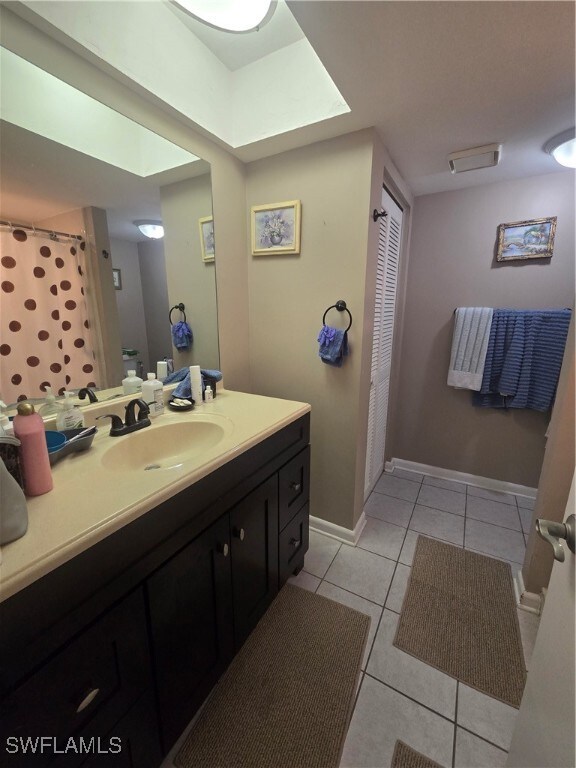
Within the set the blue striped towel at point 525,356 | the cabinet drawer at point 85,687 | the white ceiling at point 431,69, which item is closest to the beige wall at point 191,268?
the white ceiling at point 431,69

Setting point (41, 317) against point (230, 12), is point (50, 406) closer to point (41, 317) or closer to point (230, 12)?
point (41, 317)

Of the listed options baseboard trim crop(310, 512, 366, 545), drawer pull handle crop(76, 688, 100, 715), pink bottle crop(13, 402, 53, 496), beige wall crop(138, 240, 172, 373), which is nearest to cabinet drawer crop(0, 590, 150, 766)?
drawer pull handle crop(76, 688, 100, 715)

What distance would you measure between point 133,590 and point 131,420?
613mm

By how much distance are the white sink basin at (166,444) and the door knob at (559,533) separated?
939 millimetres

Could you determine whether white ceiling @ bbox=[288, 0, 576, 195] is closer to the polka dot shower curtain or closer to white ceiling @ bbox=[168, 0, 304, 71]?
white ceiling @ bbox=[168, 0, 304, 71]

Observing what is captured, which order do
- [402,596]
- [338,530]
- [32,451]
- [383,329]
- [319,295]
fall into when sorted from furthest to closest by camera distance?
[383,329]
[338,530]
[319,295]
[402,596]
[32,451]

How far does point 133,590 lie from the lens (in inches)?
28.9

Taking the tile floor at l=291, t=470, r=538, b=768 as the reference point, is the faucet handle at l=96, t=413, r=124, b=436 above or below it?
above

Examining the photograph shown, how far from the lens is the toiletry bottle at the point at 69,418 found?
3.33 feet

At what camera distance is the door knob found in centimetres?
61

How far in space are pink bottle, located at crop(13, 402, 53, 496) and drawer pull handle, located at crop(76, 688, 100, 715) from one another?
0.45 meters

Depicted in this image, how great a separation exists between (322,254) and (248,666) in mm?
1890

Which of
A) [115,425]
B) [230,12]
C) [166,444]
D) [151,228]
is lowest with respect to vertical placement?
[166,444]

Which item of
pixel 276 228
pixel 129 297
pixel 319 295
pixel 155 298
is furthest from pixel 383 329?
pixel 129 297
